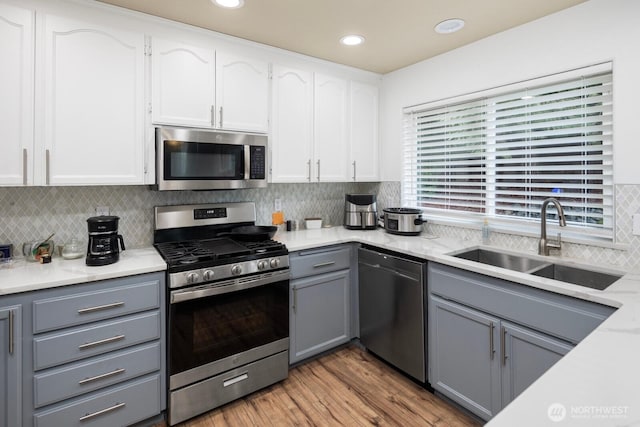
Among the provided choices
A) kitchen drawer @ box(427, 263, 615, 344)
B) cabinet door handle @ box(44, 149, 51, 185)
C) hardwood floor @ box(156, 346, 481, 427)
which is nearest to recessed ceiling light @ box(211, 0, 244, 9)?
cabinet door handle @ box(44, 149, 51, 185)

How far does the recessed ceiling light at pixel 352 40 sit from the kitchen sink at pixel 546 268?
1.66 meters

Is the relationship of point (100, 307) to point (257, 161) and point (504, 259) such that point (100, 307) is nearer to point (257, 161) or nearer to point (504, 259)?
point (257, 161)

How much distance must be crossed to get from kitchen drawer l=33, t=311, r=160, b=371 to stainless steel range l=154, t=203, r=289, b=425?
0.42 feet

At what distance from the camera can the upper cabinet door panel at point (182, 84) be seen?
2240 millimetres

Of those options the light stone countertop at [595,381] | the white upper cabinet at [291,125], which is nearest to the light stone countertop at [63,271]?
the white upper cabinet at [291,125]

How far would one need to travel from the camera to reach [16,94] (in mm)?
1848

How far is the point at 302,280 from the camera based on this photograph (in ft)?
8.41

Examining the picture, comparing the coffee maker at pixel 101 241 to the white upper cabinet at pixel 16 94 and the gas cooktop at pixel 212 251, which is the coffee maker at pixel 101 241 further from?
the white upper cabinet at pixel 16 94

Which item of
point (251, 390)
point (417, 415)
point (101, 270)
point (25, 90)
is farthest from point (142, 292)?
point (417, 415)

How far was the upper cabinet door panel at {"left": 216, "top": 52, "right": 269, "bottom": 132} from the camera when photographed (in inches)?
97.6

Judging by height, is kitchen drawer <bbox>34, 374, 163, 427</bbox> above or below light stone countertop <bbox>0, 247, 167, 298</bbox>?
below

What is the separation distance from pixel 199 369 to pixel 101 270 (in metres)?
0.78

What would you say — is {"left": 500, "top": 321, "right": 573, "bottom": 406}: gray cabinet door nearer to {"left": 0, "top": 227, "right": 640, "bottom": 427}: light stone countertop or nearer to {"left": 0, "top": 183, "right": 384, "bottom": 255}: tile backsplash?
{"left": 0, "top": 227, "right": 640, "bottom": 427}: light stone countertop

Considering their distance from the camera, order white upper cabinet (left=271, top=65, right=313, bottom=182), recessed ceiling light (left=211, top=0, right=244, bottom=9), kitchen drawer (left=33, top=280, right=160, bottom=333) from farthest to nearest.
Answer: white upper cabinet (left=271, top=65, right=313, bottom=182) → recessed ceiling light (left=211, top=0, right=244, bottom=9) → kitchen drawer (left=33, top=280, right=160, bottom=333)
